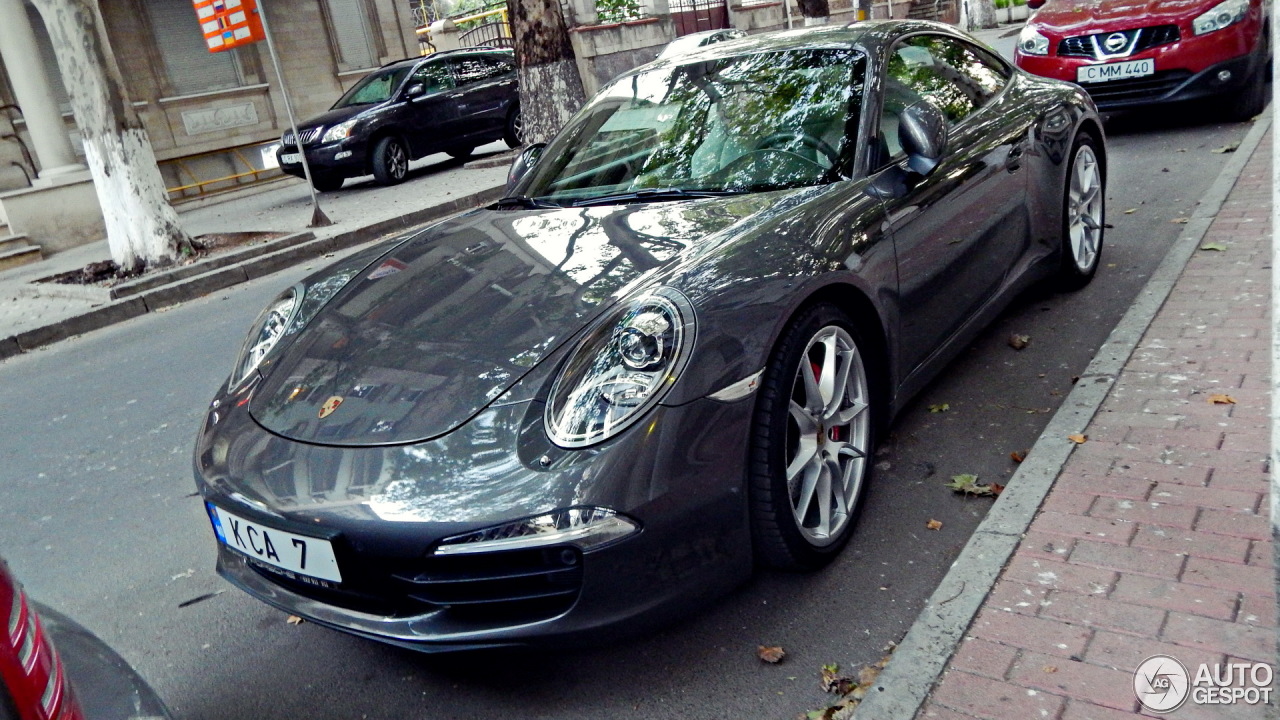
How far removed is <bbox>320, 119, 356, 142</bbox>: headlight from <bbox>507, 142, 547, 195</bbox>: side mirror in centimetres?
986

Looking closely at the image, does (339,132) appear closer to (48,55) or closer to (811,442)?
(48,55)

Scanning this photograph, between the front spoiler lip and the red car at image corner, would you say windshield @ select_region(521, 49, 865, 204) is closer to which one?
the front spoiler lip

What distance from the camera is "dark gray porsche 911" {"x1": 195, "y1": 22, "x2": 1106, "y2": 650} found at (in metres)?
2.31

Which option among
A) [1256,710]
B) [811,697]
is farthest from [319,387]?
[1256,710]

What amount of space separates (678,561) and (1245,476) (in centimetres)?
177

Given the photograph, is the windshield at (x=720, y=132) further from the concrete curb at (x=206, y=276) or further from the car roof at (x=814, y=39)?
the concrete curb at (x=206, y=276)

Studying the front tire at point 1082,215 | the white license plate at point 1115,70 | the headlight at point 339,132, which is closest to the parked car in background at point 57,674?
the front tire at point 1082,215

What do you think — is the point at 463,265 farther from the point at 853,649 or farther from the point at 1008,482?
the point at 1008,482

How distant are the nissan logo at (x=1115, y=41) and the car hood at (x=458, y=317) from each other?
21.2 ft

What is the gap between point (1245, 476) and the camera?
9.70 feet

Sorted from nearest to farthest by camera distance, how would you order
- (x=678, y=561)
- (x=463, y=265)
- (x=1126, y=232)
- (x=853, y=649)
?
(x=678, y=561), (x=853, y=649), (x=463, y=265), (x=1126, y=232)

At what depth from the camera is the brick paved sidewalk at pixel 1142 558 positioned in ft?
7.35

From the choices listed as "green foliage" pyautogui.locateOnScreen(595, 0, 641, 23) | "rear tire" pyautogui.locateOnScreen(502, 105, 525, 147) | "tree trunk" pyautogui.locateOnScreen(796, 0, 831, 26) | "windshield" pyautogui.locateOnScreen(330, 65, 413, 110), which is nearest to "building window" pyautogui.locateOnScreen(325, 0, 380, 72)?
"green foliage" pyautogui.locateOnScreen(595, 0, 641, 23)

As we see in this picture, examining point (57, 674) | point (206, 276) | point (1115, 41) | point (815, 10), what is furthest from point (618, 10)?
point (57, 674)
